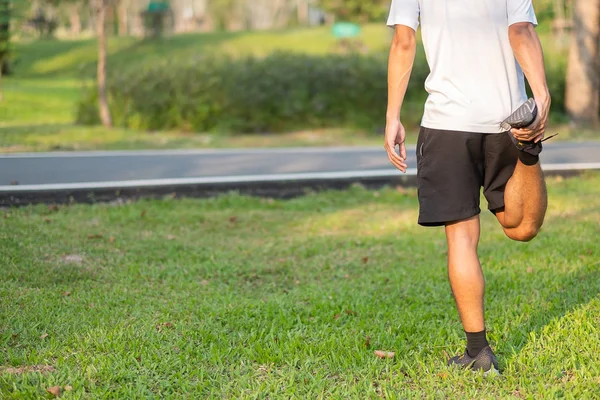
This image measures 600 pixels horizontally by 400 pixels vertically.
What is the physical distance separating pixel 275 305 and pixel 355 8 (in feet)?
142

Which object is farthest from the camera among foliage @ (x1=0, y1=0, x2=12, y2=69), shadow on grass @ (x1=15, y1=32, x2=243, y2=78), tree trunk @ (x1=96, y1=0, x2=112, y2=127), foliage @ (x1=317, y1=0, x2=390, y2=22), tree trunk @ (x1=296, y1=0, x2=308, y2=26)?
tree trunk @ (x1=296, y1=0, x2=308, y2=26)

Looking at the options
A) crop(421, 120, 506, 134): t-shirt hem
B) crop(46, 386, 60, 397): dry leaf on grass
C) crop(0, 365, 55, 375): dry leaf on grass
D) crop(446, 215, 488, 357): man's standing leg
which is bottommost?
crop(0, 365, 55, 375): dry leaf on grass

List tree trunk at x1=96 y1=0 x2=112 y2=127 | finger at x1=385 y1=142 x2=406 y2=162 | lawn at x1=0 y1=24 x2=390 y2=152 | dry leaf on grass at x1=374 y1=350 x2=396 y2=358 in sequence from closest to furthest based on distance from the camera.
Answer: finger at x1=385 y1=142 x2=406 y2=162, dry leaf on grass at x1=374 y1=350 x2=396 y2=358, lawn at x1=0 y1=24 x2=390 y2=152, tree trunk at x1=96 y1=0 x2=112 y2=127

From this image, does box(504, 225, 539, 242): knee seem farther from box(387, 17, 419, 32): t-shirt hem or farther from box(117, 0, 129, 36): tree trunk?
box(117, 0, 129, 36): tree trunk

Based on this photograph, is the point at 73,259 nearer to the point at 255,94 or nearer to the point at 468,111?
the point at 468,111

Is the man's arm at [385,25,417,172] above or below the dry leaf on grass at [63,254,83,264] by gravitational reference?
above

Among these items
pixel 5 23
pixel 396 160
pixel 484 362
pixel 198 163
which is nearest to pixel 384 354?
pixel 484 362

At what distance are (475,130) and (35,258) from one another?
3.40m

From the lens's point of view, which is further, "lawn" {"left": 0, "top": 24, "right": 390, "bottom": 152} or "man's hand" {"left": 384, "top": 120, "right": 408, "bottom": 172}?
"lawn" {"left": 0, "top": 24, "right": 390, "bottom": 152}

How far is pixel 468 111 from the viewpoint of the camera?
3.31 metres

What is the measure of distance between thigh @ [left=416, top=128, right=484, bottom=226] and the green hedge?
36.2ft

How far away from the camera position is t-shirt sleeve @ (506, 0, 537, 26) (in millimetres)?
3289

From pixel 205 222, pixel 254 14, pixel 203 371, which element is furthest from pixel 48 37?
pixel 203 371

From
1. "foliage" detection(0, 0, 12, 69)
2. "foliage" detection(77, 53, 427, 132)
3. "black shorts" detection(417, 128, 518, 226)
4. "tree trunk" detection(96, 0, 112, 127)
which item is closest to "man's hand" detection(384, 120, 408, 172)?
"black shorts" detection(417, 128, 518, 226)
